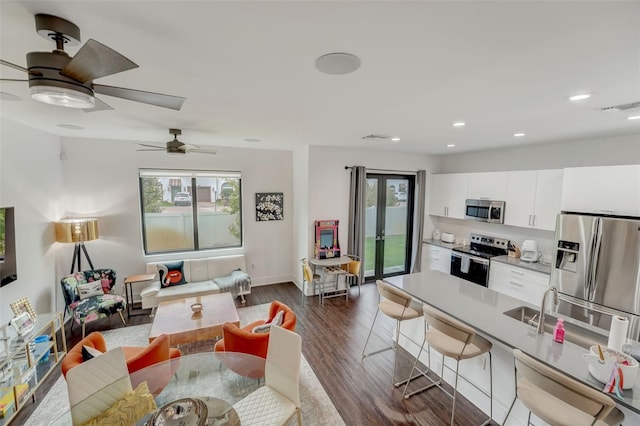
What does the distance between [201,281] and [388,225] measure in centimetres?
398

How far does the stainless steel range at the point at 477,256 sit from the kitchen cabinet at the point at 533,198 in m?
0.65

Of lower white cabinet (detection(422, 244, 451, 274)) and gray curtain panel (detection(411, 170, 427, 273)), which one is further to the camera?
gray curtain panel (detection(411, 170, 427, 273))

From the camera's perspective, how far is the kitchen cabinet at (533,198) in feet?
13.3

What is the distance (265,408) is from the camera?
2033mm

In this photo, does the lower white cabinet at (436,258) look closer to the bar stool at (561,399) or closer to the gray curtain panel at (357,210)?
the gray curtain panel at (357,210)

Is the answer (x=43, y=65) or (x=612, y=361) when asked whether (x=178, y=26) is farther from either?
(x=612, y=361)

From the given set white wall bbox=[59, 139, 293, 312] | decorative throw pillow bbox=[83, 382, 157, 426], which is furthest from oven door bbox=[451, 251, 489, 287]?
decorative throw pillow bbox=[83, 382, 157, 426]

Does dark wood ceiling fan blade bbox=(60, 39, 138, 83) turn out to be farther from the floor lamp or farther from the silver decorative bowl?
the floor lamp

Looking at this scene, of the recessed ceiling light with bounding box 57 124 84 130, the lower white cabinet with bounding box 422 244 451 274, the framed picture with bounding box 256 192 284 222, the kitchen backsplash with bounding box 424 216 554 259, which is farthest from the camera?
the framed picture with bounding box 256 192 284 222

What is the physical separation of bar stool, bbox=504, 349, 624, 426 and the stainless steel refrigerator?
2.26 metres

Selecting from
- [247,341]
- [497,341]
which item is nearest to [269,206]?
[247,341]

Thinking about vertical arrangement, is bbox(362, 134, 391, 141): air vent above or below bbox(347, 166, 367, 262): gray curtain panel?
above

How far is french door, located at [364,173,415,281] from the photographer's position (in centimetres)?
581

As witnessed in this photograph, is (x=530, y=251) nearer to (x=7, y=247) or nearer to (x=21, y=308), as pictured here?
(x=21, y=308)
